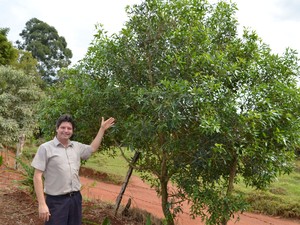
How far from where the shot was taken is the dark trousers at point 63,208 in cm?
415

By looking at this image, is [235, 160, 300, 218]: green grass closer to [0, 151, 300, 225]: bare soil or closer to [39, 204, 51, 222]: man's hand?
[0, 151, 300, 225]: bare soil

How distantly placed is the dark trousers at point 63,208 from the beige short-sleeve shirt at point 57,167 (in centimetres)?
8

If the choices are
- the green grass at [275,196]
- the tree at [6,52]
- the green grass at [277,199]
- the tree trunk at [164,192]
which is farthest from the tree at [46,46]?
the tree trunk at [164,192]


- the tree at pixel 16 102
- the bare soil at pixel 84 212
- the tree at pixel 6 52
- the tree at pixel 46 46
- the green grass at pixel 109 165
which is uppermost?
the tree at pixel 46 46

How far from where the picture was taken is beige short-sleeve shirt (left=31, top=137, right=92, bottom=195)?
4.07 m

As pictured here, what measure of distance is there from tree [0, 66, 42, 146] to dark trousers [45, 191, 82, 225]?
33.4 ft

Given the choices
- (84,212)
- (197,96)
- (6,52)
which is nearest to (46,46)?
(6,52)

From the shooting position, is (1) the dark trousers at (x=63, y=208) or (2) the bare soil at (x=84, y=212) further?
(2) the bare soil at (x=84, y=212)

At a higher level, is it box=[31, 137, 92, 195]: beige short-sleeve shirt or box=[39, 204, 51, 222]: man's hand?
box=[31, 137, 92, 195]: beige short-sleeve shirt

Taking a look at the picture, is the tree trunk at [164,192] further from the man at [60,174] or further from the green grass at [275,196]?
the green grass at [275,196]

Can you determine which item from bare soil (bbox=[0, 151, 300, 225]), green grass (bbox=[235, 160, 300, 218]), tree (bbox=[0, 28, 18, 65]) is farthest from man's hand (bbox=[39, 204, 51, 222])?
tree (bbox=[0, 28, 18, 65])

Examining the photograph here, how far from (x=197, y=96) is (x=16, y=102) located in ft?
37.5

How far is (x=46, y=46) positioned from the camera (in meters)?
37.8

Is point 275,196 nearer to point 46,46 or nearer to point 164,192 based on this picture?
point 164,192
